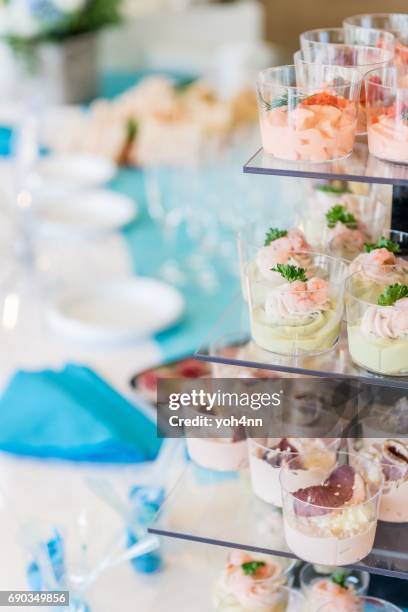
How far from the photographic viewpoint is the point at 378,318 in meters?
1.07

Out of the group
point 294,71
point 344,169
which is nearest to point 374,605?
point 344,169

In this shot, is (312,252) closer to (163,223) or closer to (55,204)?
(163,223)

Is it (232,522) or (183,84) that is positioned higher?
(232,522)

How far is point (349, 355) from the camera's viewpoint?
1122 mm

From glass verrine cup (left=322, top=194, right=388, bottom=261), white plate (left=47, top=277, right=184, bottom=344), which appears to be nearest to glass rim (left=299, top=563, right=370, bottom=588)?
glass verrine cup (left=322, top=194, right=388, bottom=261)

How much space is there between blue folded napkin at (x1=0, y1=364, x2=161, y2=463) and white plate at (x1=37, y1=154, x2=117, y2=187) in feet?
4.07

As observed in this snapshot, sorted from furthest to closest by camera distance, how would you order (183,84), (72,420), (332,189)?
1. (183,84)
2. (72,420)
3. (332,189)

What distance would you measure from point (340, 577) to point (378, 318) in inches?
16.7

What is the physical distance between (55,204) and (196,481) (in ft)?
5.37

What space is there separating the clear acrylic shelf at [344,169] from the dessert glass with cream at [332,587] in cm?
57

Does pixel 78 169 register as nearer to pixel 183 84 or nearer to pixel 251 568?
pixel 183 84

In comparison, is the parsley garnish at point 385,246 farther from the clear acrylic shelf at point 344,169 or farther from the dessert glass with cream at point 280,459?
the dessert glass with cream at point 280,459

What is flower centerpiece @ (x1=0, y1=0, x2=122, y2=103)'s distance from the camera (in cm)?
339

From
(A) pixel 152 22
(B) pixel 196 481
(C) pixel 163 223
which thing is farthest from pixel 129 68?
(B) pixel 196 481
